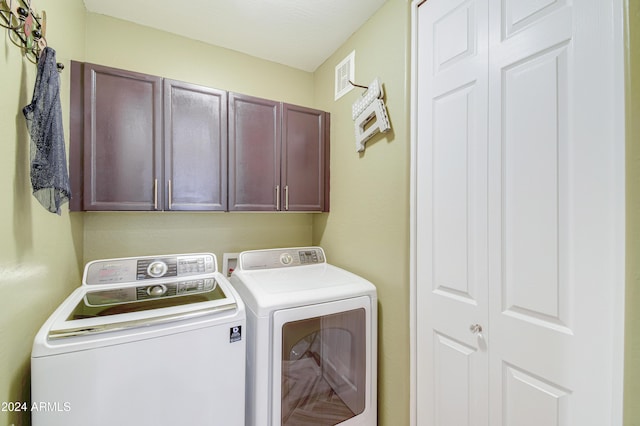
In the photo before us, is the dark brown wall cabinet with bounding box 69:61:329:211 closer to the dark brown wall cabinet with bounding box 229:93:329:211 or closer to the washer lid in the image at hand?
the dark brown wall cabinet with bounding box 229:93:329:211

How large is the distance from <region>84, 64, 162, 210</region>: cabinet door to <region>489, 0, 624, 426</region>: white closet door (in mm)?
1754

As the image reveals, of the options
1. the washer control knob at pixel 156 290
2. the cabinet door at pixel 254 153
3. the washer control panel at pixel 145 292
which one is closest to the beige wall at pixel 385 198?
the cabinet door at pixel 254 153

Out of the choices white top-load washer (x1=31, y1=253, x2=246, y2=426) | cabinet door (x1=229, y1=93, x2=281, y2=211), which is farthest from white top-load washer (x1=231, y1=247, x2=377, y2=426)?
cabinet door (x1=229, y1=93, x2=281, y2=211)

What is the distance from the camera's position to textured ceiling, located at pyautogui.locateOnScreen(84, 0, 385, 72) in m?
1.54

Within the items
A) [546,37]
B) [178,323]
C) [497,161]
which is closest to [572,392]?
[497,161]

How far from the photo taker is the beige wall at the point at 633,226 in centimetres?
68

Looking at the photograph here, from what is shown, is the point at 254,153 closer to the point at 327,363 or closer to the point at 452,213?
the point at 452,213

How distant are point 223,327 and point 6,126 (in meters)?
1.04

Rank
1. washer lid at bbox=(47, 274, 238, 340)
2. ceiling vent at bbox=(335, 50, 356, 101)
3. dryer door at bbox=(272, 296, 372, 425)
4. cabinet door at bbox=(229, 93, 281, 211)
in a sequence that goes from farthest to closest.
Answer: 1. ceiling vent at bbox=(335, 50, 356, 101)
2. cabinet door at bbox=(229, 93, 281, 211)
3. dryer door at bbox=(272, 296, 372, 425)
4. washer lid at bbox=(47, 274, 238, 340)

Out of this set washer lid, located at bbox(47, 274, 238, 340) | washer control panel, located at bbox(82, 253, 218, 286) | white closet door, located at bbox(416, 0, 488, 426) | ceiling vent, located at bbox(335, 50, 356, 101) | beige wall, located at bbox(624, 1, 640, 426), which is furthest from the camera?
ceiling vent, located at bbox(335, 50, 356, 101)

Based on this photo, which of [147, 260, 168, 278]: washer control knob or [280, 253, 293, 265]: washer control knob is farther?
[280, 253, 293, 265]: washer control knob

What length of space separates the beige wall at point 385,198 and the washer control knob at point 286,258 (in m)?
0.40

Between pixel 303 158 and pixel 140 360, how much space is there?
4.92ft

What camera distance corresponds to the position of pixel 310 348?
147cm
